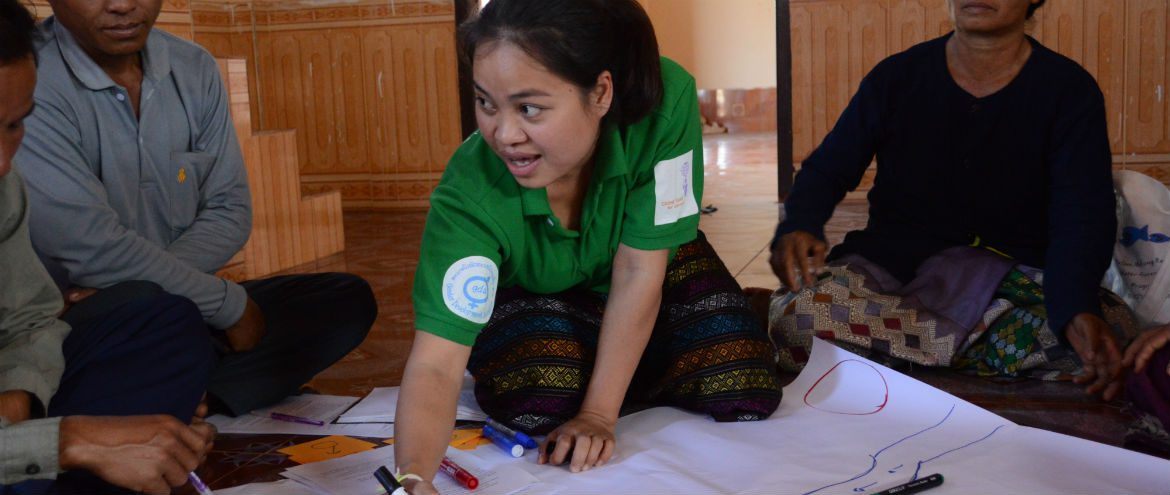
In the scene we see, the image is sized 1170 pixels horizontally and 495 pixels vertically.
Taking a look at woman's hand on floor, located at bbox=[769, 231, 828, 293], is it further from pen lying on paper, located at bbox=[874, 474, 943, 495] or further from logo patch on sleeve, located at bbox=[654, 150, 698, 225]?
pen lying on paper, located at bbox=[874, 474, 943, 495]

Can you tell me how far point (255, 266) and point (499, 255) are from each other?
2672mm

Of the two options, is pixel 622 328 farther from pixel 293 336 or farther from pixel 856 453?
pixel 293 336

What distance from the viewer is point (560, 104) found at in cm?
143

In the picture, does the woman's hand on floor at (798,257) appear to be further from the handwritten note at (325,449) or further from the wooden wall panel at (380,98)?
the wooden wall panel at (380,98)

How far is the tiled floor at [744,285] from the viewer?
187 centimetres

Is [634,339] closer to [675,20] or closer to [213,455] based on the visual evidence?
[213,455]

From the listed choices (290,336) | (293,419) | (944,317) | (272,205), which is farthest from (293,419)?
(272,205)

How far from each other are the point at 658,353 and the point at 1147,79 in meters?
3.59

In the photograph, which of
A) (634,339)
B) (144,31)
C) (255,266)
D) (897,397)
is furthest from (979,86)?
(255,266)

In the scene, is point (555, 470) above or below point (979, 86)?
below

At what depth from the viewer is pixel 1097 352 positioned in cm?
192

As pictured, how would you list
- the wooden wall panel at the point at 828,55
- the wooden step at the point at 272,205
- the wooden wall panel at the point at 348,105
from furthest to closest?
the wooden wall panel at the point at 348,105 < the wooden wall panel at the point at 828,55 < the wooden step at the point at 272,205

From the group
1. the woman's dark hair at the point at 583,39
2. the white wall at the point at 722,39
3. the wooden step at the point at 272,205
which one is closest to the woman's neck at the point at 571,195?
the woman's dark hair at the point at 583,39

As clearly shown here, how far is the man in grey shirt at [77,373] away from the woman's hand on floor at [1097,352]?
1.40 meters
